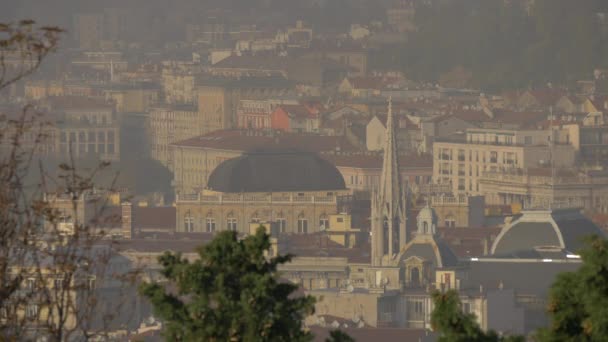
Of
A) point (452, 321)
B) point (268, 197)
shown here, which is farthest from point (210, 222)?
point (452, 321)

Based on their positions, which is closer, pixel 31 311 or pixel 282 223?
pixel 31 311

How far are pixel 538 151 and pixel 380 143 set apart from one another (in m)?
8.36

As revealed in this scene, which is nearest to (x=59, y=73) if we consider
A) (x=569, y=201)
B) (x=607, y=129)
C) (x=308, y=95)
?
(x=308, y=95)

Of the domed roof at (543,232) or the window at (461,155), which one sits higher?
the window at (461,155)

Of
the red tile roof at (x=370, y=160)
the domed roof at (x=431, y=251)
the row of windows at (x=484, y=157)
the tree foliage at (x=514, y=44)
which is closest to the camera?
the domed roof at (x=431, y=251)

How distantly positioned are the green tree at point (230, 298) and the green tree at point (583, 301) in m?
0.92

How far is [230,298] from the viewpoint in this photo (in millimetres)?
12242

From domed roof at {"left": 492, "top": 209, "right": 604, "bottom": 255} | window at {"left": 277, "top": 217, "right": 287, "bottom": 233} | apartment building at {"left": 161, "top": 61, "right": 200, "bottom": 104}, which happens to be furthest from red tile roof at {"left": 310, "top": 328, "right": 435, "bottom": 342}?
apartment building at {"left": 161, "top": 61, "right": 200, "bottom": 104}

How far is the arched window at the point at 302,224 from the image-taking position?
2453 inches

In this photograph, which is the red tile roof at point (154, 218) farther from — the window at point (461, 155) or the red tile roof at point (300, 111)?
the red tile roof at point (300, 111)

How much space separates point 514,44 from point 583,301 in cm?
9702

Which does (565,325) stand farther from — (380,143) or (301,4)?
(301,4)

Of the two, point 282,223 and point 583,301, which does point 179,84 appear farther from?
point 583,301

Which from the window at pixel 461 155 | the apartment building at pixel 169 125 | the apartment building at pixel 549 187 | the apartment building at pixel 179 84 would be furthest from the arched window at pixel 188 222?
the apartment building at pixel 179 84
